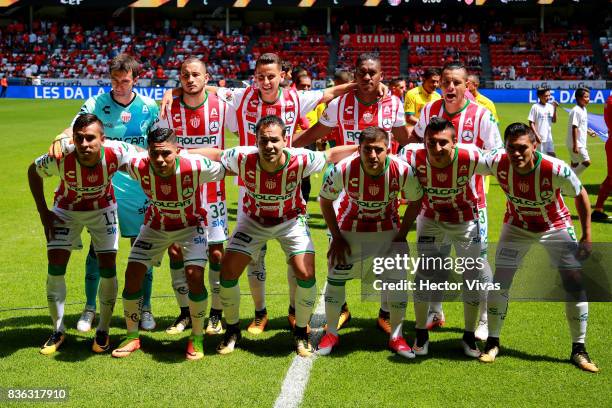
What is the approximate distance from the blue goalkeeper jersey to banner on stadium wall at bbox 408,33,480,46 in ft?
130

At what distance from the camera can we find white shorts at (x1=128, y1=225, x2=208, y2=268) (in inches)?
219

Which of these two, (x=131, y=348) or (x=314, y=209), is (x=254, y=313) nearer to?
(x=131, y=348)

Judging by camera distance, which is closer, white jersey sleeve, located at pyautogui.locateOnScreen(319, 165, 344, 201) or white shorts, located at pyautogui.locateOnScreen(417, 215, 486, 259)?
white jersey sleeve, located at pyautogui.locateOnScreen(319, 165, 344, 201)

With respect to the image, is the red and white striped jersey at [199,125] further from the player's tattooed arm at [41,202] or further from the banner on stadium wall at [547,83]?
the banner on stadium wall at [547,83]

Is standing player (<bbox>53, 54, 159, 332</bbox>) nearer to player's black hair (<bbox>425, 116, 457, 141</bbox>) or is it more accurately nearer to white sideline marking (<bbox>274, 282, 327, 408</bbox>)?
white sideline marking (<bbox>274, 282, 327, 408</bbox>)

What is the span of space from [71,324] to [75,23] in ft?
155

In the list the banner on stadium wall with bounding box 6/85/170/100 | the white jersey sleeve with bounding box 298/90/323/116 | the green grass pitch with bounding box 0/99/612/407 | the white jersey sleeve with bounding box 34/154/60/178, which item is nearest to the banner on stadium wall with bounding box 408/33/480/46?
the banner on stadium wall with bounding box 6/85/170/100

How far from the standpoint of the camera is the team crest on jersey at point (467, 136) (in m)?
6.12

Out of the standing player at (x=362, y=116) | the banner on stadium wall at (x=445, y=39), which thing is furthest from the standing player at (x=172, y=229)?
the banner on stadium wall at (x=445, y=39)

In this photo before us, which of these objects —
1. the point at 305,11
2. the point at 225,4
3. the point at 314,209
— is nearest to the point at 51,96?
the point at 225,4

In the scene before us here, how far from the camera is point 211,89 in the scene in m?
6.75

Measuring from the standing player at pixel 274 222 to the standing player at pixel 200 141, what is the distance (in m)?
0.56

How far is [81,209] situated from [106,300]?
770 mm

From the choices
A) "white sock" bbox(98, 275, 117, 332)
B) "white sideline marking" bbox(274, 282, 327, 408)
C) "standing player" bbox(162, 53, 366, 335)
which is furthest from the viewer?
"standing player" bbox(162, 53, 366, 335)
